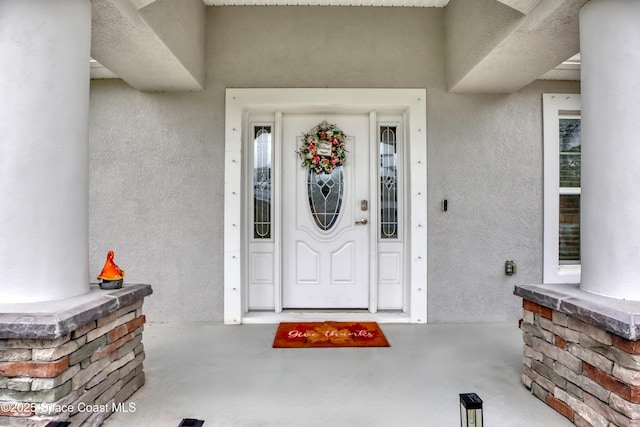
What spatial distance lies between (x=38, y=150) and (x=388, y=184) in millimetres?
2901

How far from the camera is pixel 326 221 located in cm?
392

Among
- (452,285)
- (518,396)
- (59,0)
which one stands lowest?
(518,396)

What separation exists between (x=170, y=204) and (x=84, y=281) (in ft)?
5.68

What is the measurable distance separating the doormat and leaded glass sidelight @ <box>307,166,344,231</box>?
955 mm

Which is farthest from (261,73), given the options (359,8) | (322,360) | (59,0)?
(322,360)

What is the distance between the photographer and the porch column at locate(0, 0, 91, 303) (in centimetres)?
174

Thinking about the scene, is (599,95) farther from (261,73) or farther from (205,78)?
(205,78)

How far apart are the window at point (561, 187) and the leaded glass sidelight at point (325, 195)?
197cm

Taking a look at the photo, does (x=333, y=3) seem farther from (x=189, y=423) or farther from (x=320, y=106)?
(x=189, y=423)


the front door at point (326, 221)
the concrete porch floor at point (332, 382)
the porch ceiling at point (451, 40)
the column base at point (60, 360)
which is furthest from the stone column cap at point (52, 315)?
the front door at point (326, 221)

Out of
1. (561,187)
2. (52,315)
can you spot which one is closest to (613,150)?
(561,187)

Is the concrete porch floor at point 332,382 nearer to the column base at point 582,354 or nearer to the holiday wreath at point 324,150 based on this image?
the column base at point 582,354

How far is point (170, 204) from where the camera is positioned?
3686mm

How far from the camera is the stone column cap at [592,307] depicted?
1.56 m
